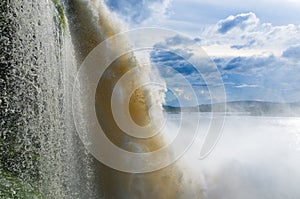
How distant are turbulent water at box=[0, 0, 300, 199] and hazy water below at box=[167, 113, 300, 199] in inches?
2.2

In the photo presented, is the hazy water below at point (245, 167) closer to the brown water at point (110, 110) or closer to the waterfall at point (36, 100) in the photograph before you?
the brown water at point (110, 110)

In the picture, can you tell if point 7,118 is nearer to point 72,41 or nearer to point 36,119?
point 36,119

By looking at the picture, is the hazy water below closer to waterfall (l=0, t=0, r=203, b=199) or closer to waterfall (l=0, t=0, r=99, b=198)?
waterfall (l=0, t=0, r=203, b=199)

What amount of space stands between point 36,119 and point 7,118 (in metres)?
0.87

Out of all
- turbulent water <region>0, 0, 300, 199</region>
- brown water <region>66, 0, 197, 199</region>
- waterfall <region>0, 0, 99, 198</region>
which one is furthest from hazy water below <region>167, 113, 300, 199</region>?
waterfall <region>0, 0, 99, 198</region>

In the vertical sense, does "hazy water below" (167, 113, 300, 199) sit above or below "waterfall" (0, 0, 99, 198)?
above

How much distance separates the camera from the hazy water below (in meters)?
19.7

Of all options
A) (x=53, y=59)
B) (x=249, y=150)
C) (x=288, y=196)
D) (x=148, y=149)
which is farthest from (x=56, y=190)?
(x=249, y=150)

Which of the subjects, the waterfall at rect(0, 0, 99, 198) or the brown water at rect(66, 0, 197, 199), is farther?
the brown water at rect(66, 0, 197, 199)

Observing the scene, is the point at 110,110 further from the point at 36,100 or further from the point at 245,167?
the point at 245,167

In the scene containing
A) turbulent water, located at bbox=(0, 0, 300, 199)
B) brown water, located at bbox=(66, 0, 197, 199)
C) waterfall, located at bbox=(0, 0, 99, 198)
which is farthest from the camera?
brown water, located at bbox=(66, 0, 197, 199)

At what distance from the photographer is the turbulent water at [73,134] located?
11422 mm

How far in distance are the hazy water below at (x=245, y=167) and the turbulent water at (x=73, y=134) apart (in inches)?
2.2

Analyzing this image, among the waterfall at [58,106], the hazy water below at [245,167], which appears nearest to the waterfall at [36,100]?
the waterfall at [58,106]
